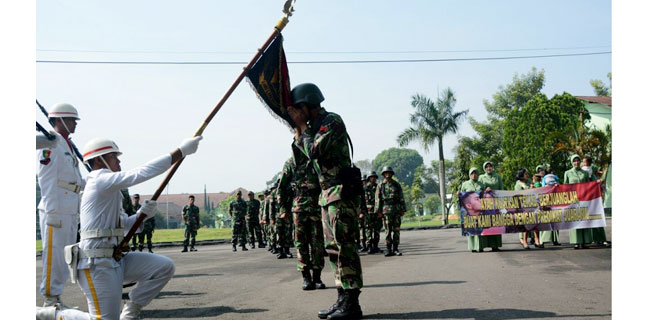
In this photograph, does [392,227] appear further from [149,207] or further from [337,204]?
[149,207]

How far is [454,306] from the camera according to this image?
6137 millimetres

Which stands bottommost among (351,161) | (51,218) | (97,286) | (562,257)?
(562,257)

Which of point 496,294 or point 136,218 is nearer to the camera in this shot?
point 136,218

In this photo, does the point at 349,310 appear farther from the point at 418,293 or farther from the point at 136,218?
the point at 136,218

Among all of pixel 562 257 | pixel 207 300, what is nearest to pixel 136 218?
pixel 207 300

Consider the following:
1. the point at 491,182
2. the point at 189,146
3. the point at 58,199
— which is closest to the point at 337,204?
the point at 189,146

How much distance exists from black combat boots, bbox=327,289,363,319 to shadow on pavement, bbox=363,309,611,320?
12cm

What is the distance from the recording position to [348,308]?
571cm

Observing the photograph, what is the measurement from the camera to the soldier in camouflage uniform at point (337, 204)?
585cm

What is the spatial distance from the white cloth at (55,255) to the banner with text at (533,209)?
9778 mm

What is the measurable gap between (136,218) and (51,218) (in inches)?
71.1

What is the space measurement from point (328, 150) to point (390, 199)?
894 cm

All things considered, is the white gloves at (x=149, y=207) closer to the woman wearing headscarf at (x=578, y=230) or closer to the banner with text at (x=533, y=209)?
the banner with text at (x=533, y=209)

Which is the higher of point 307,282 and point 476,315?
point 476,315
